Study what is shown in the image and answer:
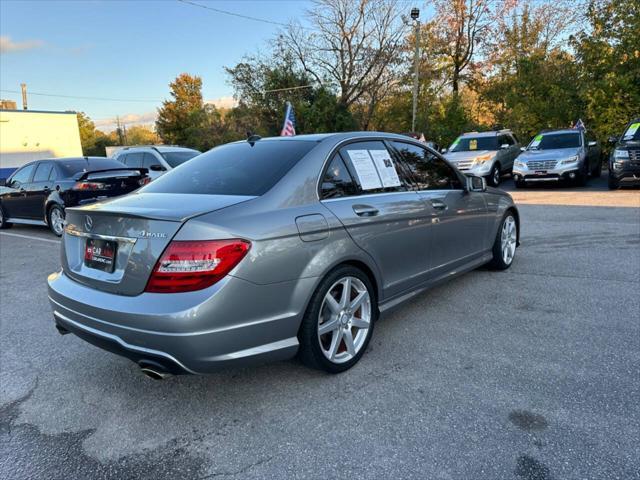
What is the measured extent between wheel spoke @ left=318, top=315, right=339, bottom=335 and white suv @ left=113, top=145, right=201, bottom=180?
879 centimetres

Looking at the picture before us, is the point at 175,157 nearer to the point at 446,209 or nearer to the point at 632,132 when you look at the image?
the point at 446,209

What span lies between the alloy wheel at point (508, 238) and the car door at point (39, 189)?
338 inches

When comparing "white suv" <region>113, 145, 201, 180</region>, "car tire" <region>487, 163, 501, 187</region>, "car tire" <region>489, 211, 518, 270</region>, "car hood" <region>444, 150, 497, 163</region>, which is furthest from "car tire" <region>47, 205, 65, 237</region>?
"car tire" <region>487, 163, 501, 187</region>

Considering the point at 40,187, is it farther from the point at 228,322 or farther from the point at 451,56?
the point at 451,56

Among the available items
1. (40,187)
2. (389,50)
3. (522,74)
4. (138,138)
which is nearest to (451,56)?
(389,50)

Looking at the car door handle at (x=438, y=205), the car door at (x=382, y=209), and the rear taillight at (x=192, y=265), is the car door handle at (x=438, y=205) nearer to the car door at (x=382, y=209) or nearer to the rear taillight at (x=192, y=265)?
the car door at (x=382, y=209)

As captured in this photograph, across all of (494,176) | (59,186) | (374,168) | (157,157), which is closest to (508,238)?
(374,168)

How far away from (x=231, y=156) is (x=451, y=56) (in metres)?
33.0

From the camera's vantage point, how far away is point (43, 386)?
312cm

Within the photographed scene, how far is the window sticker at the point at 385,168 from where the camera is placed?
3602 millimetres

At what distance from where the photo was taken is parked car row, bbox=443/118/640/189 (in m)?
12.1

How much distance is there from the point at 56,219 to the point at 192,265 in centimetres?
822

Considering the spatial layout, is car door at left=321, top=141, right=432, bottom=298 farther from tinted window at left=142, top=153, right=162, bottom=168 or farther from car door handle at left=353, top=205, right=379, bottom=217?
tinted window at left=142, top=153, right=162, bottom=168

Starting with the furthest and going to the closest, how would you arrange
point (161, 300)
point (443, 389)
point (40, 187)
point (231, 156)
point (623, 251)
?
1. point (40, 187)
2. point (623, 251)
3. point (231, 156)
4. point (443, 389)
5. point (161, 300)
